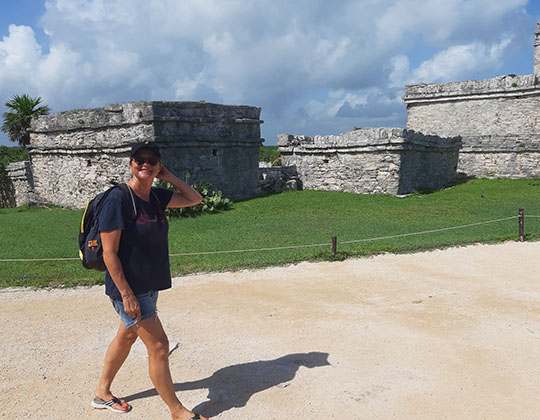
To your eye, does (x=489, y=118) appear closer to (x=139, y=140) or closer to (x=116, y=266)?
(x=139, y=140)

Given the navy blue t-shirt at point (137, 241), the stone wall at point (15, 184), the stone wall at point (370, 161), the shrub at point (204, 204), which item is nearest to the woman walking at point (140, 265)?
the navy blue t-shirt at point (137, 241)

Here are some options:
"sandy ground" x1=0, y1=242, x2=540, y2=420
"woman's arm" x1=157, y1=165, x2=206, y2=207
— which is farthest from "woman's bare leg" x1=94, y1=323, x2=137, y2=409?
"woman's arm" x1=157, y1=165, x2=206, y2=207

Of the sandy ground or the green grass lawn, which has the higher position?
the green grass lawn

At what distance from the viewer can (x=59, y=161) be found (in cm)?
1661

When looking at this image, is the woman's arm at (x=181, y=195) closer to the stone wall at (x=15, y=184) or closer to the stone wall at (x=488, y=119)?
the stone wall at (x=15, y=184)

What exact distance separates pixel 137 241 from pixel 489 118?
21701 millimetres

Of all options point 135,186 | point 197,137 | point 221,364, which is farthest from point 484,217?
point 135,186

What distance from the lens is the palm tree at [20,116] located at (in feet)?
61.0

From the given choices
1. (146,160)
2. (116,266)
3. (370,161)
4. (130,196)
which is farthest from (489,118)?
(116,266)

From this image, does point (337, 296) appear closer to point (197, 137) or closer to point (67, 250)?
point (67, 250)

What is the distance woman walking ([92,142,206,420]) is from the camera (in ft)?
9.86

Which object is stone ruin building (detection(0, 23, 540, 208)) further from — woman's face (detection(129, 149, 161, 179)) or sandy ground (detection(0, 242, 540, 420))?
woman's face (detection(129, 149, 161, 179))

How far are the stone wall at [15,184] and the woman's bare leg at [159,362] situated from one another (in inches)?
690

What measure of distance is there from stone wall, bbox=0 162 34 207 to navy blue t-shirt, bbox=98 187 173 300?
17.4 meters
